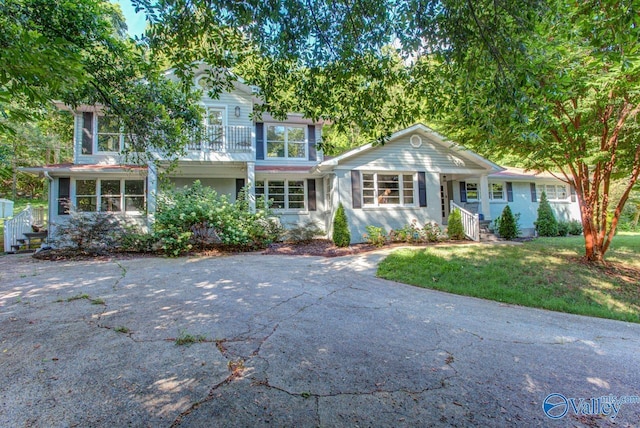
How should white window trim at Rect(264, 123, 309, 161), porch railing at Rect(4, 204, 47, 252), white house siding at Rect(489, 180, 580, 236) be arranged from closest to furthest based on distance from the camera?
porch railing at Rect(4, 204, 47, 252) → white window trim at Rect(264, 123, 309, 161) → white house siding at Rect(489, 180, 580, 236)

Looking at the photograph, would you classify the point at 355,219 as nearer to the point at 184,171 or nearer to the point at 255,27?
the point at 184,171

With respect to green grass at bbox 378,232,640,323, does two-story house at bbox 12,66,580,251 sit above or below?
above

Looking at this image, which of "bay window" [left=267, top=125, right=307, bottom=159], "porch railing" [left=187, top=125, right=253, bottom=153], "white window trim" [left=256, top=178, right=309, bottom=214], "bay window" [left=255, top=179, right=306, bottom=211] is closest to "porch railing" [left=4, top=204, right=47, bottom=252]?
"porch railing" [left=187, top=125, right=253, bottom=153]

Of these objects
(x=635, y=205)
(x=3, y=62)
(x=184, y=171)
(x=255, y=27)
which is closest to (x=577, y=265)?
(x=255, y=27)

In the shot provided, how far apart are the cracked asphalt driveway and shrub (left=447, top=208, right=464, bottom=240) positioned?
7.35m

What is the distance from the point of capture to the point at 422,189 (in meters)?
13.2

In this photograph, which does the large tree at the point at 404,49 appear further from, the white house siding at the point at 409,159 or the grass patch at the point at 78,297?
the white house siding at the point at 409,159

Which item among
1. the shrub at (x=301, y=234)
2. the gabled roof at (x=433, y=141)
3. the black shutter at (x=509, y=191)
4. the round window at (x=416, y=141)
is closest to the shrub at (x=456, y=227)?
the gabled roof at (x=433, y=141)

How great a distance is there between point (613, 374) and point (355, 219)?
9.60 metres

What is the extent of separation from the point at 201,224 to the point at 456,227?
972 centimetres

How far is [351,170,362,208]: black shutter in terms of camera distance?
40.9 feet

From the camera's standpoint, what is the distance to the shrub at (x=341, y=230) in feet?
37.2

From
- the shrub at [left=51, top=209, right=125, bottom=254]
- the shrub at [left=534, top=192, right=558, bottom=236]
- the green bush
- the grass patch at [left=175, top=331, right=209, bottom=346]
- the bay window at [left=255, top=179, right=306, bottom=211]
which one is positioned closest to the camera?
the grass patch at [left=175, top=331, right=209, bottom=346]

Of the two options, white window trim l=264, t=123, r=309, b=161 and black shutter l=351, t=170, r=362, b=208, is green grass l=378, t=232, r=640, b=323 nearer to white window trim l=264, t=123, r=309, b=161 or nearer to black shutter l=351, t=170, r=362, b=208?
black shutter l=351, t=170, r=362, b=208
